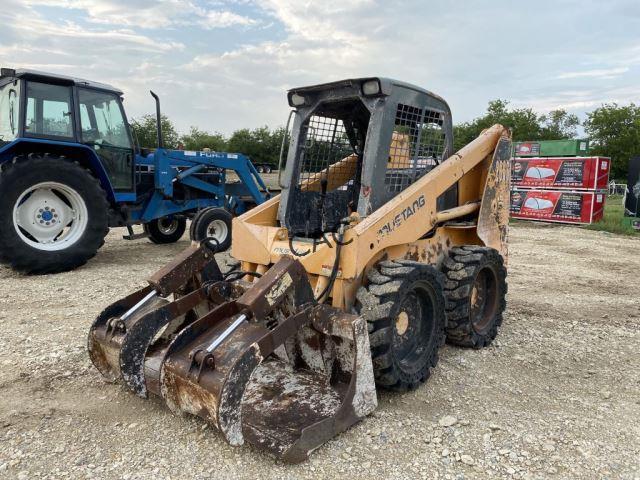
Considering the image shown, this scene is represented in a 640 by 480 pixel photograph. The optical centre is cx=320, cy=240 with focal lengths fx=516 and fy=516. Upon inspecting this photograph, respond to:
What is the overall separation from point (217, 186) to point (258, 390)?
6777 millimetres

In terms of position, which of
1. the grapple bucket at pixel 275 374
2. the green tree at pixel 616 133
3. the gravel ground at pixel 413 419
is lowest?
the gravel ground at pixel 413 419

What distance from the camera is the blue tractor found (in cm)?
684

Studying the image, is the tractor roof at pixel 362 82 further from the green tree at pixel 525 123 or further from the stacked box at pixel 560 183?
the green tree at pixel 525 123

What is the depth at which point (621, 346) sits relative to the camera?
15.3 ft

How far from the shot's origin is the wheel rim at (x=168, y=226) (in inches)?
395

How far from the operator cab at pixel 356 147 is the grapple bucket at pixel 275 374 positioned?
93 centimetres

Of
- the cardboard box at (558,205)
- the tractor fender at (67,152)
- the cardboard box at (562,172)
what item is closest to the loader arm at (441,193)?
the tractor fender at (67,152)

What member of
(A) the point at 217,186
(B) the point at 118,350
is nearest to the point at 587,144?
(A) the point at 217,186

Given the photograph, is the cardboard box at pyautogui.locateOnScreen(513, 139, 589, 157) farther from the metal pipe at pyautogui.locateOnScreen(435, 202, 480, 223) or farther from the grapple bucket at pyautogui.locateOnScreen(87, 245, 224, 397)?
the grapple bucket at pyautogui.locateOnScreen(87, 245, 224, 397)

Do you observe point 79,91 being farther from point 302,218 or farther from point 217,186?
point 302,218

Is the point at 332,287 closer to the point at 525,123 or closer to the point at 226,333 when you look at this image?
the point at 226,333

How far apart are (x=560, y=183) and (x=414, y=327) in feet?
43.7

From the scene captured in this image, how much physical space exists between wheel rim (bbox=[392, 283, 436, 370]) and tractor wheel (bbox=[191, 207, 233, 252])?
498 centimetres

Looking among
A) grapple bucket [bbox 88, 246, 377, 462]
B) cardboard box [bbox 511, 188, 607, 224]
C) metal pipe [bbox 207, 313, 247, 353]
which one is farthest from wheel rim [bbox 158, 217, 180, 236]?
cardboard box [bbox 511, 188, 607, 224]
